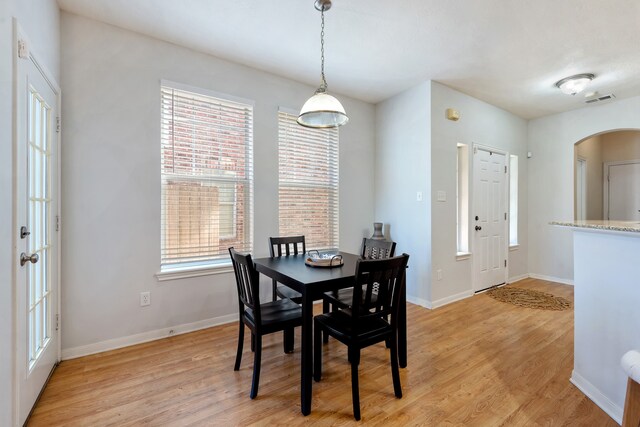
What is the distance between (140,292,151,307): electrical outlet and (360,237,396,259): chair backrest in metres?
1.99

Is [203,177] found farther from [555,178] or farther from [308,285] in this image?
[555,178]

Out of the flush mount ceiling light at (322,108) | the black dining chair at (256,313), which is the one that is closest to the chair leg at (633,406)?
the black dining chair at (256,313)

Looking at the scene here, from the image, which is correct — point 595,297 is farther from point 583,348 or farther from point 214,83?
point 214,83

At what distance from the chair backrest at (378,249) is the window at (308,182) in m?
1.07

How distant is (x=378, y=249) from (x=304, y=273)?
2.92 ft

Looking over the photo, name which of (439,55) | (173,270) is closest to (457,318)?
(439,55)

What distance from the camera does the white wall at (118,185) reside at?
238 cm

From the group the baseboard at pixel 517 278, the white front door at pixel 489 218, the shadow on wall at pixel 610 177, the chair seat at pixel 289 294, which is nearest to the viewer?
the chair seat at pixel 289 294

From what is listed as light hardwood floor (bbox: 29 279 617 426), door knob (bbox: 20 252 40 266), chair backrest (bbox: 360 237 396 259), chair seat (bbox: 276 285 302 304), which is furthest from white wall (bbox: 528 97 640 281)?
door knob (bbox: 20 252 40 266)

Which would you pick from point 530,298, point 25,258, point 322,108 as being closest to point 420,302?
point 530,298

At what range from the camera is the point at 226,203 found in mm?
3137

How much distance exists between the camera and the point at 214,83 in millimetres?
3033

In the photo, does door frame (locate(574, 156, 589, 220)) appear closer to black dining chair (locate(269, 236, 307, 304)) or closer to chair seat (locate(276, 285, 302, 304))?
black dining chair (locate(269, 236, 307, 304))

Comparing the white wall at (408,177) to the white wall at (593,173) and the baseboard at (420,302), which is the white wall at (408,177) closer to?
the baseboard at (420,302)
